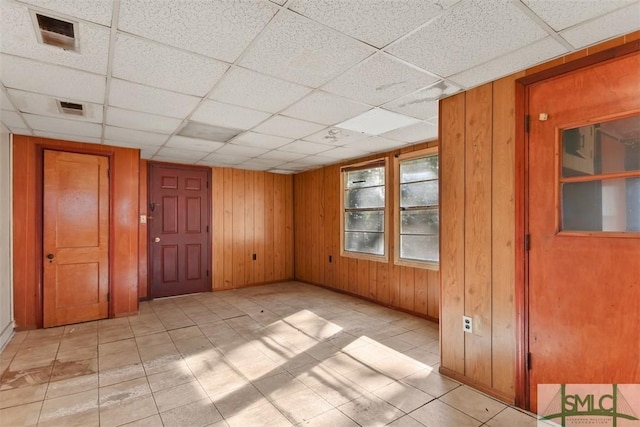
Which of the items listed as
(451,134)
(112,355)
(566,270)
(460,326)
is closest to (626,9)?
(451,134)

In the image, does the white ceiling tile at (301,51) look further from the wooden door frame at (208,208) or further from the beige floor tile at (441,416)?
the wooden door frame at (208,208)

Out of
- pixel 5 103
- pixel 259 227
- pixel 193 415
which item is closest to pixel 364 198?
pixel 259 227

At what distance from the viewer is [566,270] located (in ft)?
6.82

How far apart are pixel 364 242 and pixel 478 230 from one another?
2985 millimetres

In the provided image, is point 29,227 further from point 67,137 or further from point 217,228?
point 217,228

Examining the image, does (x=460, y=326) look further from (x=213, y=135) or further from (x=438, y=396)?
(x=213, y=135)

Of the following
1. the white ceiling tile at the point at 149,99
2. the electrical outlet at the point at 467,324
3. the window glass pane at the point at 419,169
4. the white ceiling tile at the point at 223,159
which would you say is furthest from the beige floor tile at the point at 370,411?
the white ceiling tile at the point at 223,159

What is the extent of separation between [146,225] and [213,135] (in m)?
2.45

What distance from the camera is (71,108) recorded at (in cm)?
299

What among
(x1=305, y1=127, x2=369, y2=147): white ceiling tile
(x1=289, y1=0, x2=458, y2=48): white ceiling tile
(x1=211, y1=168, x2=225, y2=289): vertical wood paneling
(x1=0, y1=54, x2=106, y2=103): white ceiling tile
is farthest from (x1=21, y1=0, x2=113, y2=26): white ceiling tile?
(x1=211, y1=168, x2=225, y2=289): vertical wood paneling

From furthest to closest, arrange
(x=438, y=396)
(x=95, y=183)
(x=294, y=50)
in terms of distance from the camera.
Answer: (x=95, y=183), (x=438, y=396), (x=294, y=50)

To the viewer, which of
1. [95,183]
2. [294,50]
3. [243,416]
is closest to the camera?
[294,50]

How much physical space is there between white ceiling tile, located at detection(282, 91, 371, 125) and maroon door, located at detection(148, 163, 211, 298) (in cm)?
347

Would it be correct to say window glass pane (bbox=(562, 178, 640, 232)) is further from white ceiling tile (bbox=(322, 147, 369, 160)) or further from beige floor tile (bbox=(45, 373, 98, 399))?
beige floor tile (bbox=(45, 373, 98, 399))
